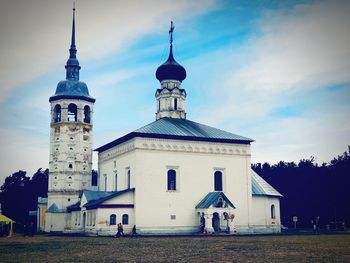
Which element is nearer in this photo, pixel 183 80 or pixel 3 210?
pixel 183 80

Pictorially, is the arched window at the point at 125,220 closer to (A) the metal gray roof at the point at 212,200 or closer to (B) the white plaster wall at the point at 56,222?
(A) the metal gray roof at the point at 212,200

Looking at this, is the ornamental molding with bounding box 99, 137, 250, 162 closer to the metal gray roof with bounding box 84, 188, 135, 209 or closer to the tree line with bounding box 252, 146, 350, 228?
the metal gray roof with bounding box 84, 188, 135, 209

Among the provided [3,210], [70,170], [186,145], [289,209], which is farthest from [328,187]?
[3,210]

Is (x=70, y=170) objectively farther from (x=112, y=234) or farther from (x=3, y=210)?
(x=3, y=210)

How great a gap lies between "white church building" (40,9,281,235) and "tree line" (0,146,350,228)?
1563cm

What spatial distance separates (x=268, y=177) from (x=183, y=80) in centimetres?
2315

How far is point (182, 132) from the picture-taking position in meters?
39.2

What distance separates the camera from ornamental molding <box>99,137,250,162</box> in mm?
37406

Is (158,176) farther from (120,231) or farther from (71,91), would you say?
(71,91)

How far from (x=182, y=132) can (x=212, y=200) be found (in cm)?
627

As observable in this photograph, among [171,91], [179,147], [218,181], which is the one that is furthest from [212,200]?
[171,91]

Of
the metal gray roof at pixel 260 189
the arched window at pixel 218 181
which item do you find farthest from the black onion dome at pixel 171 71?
the metal gray roof at pixel 260 189

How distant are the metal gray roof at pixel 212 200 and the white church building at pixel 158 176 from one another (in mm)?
86

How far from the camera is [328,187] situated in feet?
183
